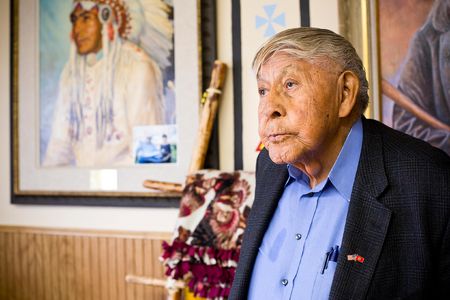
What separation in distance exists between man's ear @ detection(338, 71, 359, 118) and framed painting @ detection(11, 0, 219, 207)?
1311 millimetres

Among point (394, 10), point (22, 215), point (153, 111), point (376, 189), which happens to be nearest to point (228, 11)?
point (153, 111)

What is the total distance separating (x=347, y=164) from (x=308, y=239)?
0.19 metres

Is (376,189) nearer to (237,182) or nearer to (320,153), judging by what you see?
(320,153)

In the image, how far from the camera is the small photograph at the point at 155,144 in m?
2.43

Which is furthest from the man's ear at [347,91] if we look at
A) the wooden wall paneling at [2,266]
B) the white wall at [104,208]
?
the wooden wall paneling at [2,266]

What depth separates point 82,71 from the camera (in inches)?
107

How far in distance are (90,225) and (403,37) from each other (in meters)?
1.87

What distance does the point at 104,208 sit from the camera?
2662mm

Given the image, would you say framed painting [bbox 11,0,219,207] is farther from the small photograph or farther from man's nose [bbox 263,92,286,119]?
man's nose [bbox 263,92,286,119]

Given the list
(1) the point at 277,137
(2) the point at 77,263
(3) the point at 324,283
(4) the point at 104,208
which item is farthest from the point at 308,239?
(2) the point at 77,263

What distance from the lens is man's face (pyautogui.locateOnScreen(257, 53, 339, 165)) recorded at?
107 centimetres

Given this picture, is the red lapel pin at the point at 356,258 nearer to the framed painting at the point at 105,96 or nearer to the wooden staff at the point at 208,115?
the wooden staff at the point at 208,115

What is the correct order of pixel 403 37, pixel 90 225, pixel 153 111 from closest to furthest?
pixel 403 37
pixel 153 111
pixel 90 225

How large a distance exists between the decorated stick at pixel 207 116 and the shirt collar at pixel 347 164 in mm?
1132
